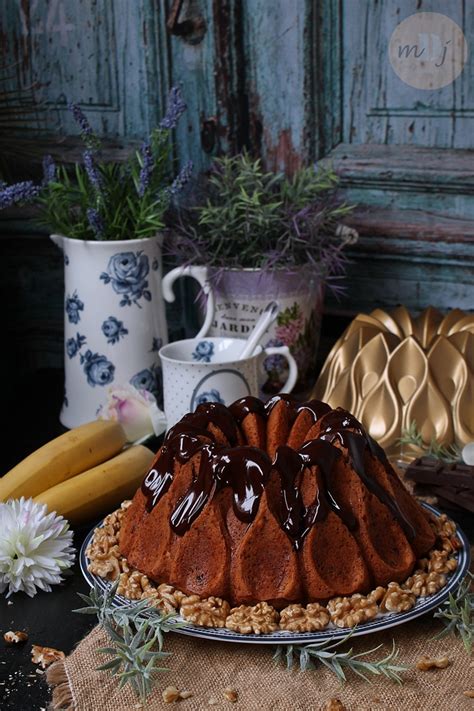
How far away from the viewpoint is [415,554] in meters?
0.81

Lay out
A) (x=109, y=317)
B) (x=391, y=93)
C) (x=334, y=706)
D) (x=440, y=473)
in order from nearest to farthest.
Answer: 1. (x=334, y=706)
2. (x=440, y=473)
3. (x=109, y=317)
4. (x=391, y=93)

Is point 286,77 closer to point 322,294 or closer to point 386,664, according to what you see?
point 322,294

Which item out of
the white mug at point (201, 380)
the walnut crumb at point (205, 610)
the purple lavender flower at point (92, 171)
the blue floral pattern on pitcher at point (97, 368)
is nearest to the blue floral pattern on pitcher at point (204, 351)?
the white mug at point (201, 380)

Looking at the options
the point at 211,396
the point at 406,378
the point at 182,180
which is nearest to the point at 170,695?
the point at 211,396

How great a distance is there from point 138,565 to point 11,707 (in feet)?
0.53

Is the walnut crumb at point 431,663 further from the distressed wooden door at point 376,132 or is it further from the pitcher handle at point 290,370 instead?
the distressed wooden door at point 376,132

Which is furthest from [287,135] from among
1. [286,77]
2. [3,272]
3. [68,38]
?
[3,272]

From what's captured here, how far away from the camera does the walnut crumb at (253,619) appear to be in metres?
0.72

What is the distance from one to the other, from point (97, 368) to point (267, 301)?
0.23 meters

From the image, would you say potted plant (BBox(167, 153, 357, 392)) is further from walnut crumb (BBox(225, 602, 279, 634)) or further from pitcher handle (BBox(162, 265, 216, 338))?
walnut crumb (BBox(225, 602, 279, 634))

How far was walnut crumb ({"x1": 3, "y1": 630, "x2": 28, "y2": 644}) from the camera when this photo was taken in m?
0.77

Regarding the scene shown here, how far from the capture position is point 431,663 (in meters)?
0.72

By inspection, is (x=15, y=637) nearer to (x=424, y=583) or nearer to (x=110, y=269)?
(x=424, y=583)
